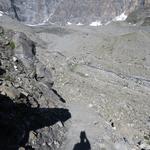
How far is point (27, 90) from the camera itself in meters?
26.7

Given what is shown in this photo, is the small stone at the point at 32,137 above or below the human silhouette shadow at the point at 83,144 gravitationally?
above

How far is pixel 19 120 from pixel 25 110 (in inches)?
65.0

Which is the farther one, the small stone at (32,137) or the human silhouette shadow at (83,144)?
the human silhouette shadow at (83,144)

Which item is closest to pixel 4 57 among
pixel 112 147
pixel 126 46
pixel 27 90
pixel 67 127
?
pixel 27 90

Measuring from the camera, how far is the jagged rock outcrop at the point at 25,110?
2048cm

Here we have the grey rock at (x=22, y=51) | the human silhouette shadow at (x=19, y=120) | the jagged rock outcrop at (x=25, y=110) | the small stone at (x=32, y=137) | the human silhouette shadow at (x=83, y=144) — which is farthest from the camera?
the grey rock at (x=22, y=51)

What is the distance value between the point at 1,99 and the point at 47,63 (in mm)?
22609

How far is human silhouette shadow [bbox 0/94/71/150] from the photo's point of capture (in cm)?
1980

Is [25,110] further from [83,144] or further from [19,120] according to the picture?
[83,144]

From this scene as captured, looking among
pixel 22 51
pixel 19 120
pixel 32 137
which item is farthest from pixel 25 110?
pixel 22 51

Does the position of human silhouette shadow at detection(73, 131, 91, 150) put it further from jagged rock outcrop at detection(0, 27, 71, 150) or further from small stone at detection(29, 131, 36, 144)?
small stone at detection(29, 131, 36, 144)

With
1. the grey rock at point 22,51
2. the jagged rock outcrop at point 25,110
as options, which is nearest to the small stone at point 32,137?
the jagged rock outcrop at point 25,110

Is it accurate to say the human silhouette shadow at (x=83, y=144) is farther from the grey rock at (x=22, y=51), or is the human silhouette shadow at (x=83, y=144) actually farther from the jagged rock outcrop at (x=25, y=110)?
the grey rock at (x=22, y=51)

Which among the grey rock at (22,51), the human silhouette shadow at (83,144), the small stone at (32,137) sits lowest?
the human silhouette shadow at (83,144)
